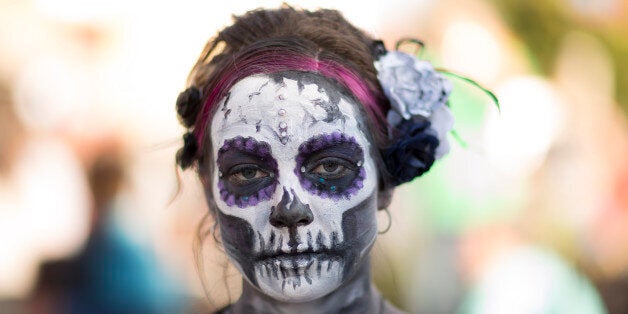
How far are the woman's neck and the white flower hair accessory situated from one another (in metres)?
0.30

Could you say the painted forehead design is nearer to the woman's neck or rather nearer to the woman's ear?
the woman's ear

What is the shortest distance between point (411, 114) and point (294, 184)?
0.43m

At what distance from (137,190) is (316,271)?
138 inches

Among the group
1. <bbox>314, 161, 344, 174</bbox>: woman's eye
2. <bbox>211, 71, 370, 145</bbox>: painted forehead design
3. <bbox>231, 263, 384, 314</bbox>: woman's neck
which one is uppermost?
<bbox>211, 71, 370, 145</bbox>: painted forehead design

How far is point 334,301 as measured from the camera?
2.51 meters

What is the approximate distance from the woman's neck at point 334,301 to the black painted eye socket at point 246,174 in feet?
1.04

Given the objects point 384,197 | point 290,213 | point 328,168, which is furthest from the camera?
point 384,197

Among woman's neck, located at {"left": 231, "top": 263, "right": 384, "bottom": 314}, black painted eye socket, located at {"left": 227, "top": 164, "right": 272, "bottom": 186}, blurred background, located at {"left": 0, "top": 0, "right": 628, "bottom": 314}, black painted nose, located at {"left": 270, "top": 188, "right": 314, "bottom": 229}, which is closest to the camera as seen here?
black painted nose, located at {"left": 270, "top": 188, "right": 314, "bottom": 229}

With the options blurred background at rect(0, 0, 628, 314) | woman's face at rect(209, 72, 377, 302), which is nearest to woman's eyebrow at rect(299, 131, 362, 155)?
woman's face at rect(209, 72, 377, 302)

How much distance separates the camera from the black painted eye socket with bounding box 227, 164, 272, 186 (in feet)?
7.89

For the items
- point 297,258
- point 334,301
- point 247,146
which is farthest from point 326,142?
point 334,301

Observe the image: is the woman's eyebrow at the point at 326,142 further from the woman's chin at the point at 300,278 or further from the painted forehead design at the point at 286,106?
the woman's chin at the point at 300,278

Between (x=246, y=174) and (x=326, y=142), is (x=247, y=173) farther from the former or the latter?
(x=326, y=142)

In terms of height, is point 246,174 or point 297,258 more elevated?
point 246,174
